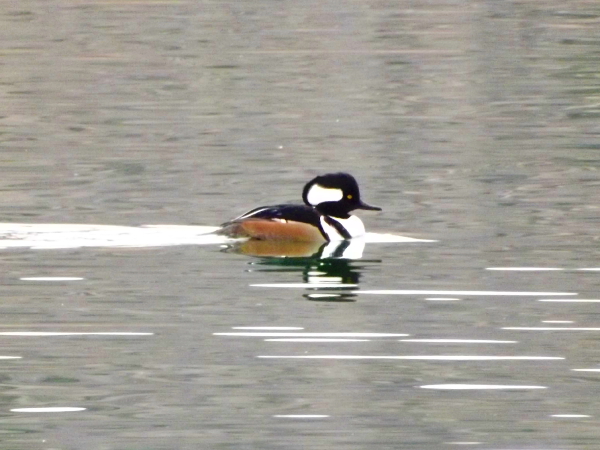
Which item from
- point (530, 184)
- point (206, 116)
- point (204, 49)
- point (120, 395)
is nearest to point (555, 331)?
point (120, 395)

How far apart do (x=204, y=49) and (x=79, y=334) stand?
21.8m

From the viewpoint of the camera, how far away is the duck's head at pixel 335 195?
13469 millimetres

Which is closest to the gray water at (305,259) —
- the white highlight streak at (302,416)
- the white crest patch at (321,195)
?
the white highlight streak at (302,416)

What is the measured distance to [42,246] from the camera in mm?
12336

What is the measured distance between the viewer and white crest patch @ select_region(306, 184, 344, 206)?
1353cm

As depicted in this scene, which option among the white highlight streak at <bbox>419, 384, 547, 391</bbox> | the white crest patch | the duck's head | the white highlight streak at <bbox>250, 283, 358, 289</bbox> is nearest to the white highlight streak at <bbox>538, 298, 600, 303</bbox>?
the white highlight streak at <bbox>250, 283, 358, 289</bbox>

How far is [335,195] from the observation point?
13539mm

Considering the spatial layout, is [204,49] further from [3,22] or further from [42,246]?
[42,246]

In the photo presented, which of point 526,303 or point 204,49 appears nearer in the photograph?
point 526,303

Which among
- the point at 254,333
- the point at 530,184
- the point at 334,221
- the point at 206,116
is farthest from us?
the point at 206,116

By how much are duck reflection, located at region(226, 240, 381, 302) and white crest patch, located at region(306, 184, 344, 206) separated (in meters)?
0.53

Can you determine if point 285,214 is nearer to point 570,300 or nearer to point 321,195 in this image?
point 321,195

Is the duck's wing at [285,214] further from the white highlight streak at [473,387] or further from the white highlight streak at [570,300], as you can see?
the white highlight streak at [473,387]

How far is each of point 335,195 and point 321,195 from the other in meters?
0.12
